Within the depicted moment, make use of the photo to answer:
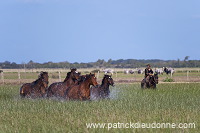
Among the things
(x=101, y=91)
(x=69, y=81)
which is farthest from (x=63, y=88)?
(x=101, y=91)

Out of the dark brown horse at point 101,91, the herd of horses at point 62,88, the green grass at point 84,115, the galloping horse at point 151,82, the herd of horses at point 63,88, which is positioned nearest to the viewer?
the green grass at point 84,115

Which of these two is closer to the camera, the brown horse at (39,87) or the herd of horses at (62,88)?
the herd of horses at (62,88)

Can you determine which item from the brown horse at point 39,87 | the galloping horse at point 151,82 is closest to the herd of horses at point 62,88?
the brown horse at point 39,87

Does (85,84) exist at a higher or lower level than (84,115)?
higher

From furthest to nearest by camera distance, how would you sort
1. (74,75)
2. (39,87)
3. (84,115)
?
(39,87) < (74,75) < (84,115)

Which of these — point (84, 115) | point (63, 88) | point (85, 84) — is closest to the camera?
point (84, 115)

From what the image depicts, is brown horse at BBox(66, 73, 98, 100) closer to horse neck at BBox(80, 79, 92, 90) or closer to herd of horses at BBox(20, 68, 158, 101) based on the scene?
horse neck at BBox(80, 79, 92, 90)

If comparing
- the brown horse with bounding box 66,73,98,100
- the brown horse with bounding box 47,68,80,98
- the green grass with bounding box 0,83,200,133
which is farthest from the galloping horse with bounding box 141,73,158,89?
the green grass with bounding box 0,83,200,133

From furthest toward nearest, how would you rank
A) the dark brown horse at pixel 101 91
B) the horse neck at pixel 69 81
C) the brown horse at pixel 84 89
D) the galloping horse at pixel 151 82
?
the galloping horse at pixel 151 82 < the horse neck at pixel 69 81 < the dark brown horse at pixel 101 91 < the brown horse at pixel 84 89

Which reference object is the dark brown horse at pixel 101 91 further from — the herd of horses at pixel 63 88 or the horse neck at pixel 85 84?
the horse neck at pixel 85 84

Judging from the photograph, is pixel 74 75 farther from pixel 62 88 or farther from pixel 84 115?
pixel 84 115

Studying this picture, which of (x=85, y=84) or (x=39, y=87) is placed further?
(x=39, y=87)

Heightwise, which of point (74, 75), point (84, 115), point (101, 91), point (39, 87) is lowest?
point (84, 115)

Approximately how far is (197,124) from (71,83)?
413 inches
